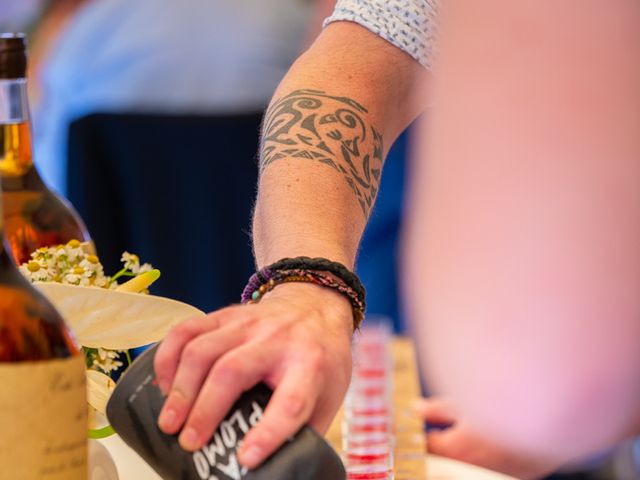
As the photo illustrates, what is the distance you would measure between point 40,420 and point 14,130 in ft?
1.64

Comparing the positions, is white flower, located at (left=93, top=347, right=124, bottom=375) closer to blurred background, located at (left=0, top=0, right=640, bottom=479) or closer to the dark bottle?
the dark bottle

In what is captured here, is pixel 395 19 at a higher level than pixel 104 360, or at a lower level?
higher

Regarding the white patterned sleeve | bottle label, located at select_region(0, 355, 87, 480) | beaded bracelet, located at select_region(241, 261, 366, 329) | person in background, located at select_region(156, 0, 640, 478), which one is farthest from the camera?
the white patterned sleeve

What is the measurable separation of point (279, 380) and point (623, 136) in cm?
143

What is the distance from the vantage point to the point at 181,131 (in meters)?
2.93

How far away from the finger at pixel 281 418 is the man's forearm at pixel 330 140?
0.27m

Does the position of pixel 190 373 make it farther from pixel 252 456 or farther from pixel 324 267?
pixel 324 267

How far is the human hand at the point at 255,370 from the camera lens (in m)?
0.65

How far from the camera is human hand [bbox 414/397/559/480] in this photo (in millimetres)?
1860

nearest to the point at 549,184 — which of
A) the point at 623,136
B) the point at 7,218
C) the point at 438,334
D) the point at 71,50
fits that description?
the point at 623,136

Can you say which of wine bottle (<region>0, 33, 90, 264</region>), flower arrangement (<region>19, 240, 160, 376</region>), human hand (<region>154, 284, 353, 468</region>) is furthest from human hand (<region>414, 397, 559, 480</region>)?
human hand (<region>154, 284, 353, 468</region>)

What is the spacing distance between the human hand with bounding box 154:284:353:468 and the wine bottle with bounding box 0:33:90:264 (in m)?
0.33

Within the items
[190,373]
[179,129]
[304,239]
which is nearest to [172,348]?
[190,373]

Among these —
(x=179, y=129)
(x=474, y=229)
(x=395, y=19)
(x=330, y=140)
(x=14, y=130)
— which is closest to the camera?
(x=14, y=130)
